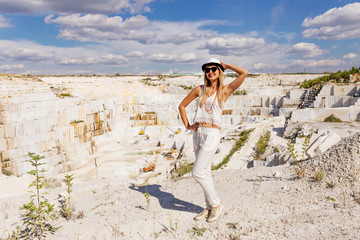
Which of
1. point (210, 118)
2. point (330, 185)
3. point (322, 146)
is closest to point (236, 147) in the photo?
point (322, 146)

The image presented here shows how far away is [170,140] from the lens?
58.5 ft

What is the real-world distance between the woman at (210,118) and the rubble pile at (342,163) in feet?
7.12

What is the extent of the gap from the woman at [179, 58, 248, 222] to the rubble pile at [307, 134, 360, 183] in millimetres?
2170

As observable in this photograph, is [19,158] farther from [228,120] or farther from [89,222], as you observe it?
[228,120]

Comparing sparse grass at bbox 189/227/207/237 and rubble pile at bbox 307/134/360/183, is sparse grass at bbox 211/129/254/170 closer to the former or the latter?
rubble pile at bbox 307/134/360/183

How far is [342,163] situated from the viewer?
4289 millimetres

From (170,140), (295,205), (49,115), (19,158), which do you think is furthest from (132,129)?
(295,205)

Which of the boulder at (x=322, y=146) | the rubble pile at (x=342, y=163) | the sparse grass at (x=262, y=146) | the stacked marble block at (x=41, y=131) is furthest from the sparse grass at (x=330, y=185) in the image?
the stacked marble block at (x=41, y=131)

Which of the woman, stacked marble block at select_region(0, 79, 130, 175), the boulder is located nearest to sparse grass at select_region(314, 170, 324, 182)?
the boulder

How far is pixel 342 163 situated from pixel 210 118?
2.56 meters

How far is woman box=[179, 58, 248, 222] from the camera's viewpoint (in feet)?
10.9

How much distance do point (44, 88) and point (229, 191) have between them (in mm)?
14181

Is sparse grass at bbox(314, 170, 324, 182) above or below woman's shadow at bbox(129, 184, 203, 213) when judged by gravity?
above

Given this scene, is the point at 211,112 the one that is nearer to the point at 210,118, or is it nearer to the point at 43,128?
the point at 210,118
